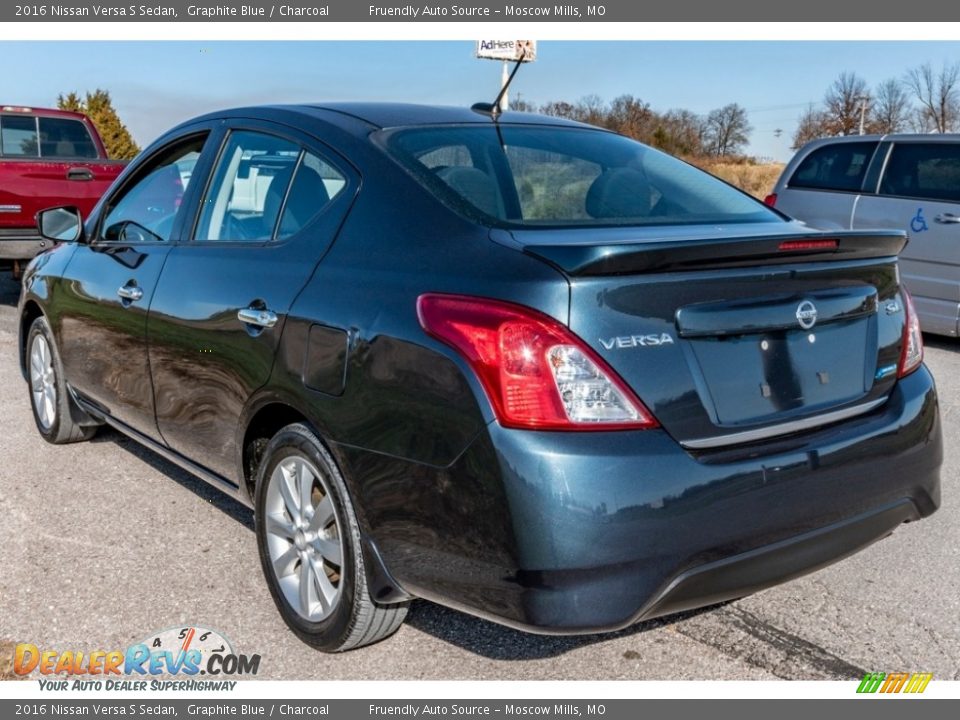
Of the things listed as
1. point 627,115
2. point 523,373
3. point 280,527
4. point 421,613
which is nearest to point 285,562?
point 280,527

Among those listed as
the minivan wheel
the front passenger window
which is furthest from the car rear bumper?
the front passenger window

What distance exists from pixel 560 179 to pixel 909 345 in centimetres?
125

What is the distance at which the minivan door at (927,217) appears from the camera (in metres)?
8.37

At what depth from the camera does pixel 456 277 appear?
103 inches

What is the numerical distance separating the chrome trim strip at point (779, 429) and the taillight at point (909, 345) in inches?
8.8

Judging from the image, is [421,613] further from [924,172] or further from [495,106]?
[924,172]

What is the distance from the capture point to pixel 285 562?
10.8ft

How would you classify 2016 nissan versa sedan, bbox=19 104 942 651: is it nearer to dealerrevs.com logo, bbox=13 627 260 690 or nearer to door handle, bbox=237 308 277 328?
door handle, bbox=237 308 277 328

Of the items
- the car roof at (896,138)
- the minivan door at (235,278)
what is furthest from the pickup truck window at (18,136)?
the minivan door at (235,278)

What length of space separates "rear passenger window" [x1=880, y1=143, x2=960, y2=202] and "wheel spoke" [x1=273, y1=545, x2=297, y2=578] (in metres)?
7.17

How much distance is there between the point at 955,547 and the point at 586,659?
1769mm

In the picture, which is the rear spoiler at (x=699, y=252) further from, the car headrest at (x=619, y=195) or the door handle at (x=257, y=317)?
the door handle at (x=257, y=317)
